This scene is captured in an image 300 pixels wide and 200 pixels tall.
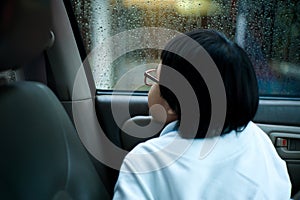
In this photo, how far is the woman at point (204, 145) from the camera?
987mm

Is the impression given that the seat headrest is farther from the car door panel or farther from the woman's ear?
the car door panel

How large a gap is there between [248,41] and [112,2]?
2.04 ft

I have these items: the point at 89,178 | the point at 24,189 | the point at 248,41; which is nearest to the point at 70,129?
the point at 89,178

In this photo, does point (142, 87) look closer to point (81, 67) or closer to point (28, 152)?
point (81, 67)

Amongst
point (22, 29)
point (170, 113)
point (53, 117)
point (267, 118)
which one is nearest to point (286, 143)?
point (267, 118)

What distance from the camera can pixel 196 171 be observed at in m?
0.98

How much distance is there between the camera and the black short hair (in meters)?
1.01

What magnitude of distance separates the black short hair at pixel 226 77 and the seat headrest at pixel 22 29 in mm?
325

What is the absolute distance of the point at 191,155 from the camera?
1005 mm

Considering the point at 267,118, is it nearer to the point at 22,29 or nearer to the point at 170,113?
the point at 170,113

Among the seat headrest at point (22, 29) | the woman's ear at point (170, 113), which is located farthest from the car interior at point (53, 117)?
the woman's ear at point (170, 113)

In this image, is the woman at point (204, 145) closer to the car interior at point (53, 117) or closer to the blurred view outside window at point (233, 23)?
the car interior at point (53, 117)

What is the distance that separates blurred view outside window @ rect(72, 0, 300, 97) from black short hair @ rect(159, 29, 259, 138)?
726 millimetres

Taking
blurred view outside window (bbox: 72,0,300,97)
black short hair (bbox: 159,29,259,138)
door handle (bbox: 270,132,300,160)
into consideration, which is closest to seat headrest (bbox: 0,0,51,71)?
black short hair (bbox: 159,29,259,138)
